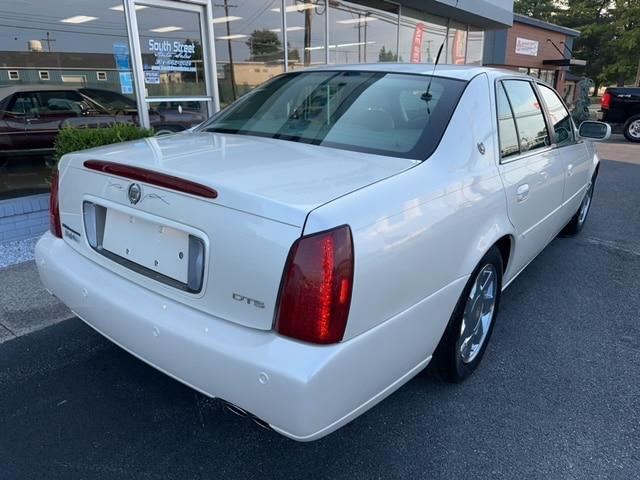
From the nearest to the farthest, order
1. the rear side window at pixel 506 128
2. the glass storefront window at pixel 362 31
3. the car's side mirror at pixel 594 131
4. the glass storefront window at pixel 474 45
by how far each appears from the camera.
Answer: the rear side window at pixel 506 128, the car's side mirror at pixel 594 131, the glass storefront window at pixel 362 31, the glass storefront window at pixel 474 45

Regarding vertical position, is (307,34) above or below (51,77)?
above

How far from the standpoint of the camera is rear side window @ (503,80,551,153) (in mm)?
2990

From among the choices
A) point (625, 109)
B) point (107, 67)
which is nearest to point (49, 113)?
point (107, 67)

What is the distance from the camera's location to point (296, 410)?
1549mm

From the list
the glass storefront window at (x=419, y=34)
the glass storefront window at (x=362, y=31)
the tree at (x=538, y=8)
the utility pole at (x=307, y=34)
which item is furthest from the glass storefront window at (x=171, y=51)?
the tree at (x=538, y=8)

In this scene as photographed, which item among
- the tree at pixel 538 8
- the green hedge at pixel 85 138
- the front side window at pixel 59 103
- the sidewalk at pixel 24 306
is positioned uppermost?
the tree at pixel 538 8

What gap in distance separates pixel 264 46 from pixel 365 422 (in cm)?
746

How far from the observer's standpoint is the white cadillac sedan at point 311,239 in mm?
1585

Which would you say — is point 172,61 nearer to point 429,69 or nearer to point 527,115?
point 429,69

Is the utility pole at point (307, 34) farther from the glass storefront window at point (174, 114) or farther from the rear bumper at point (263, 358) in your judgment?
the rear bumper at point (263, 358)

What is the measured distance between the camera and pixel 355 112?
257 centimetres

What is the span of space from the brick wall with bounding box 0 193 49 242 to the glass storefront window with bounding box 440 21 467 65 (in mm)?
11778

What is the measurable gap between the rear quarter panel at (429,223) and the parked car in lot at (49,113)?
4.26 m

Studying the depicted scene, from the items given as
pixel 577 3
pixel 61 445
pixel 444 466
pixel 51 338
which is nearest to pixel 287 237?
pixel 444 466
